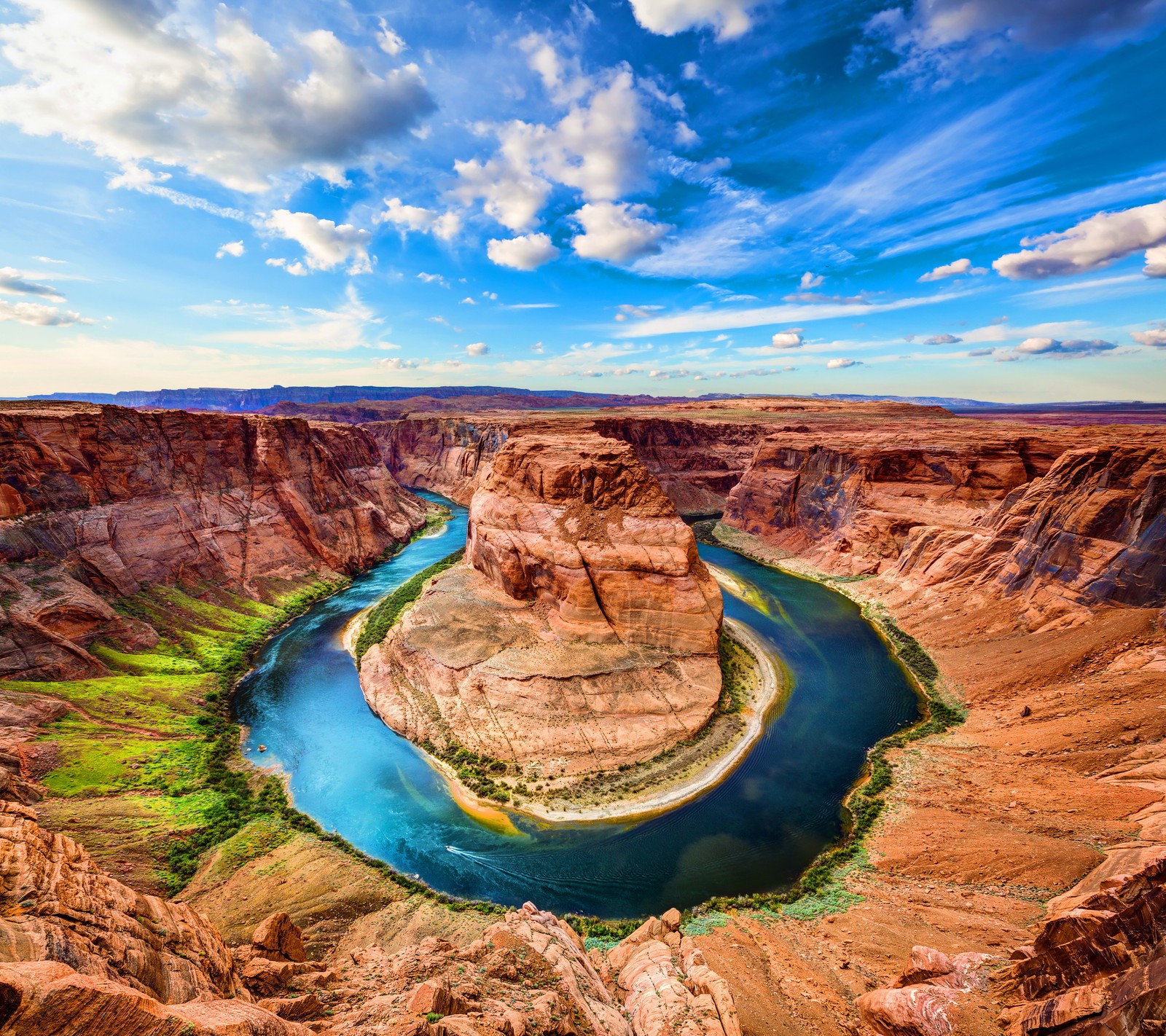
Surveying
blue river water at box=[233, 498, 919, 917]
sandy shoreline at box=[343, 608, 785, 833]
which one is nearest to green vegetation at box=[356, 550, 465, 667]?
blue river water at box=[233, 498, 919, 917]

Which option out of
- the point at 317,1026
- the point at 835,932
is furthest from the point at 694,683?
the point at 317,1026

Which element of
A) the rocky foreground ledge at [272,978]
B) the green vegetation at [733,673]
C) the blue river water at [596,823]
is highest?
the rocky foreground ledge at [272,978]

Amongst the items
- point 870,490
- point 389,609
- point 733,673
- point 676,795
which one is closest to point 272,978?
point 676,795

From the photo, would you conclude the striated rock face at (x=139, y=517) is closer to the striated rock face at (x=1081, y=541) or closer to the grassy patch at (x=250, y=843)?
the grassy patch at (x=250, y=843)

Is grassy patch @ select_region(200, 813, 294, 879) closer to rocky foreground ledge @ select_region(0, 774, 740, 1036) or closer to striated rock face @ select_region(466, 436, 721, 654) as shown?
rocky foreground ledge @ select_region(0, 774, 740, 1036)

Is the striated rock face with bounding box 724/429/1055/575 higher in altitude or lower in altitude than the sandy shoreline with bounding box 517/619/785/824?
higher

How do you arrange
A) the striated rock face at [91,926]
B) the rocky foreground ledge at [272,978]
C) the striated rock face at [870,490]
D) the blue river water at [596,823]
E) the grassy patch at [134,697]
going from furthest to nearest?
the striated rock face at [870,490] → the grassy patch at [134,697] → the blue river water at [596,823] → the striated rock face at [91,926] → the rocky foreground ledge at [272,978]

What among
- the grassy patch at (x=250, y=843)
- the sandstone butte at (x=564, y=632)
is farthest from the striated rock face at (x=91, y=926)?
the sandstone butte at (x=564, y=632)
